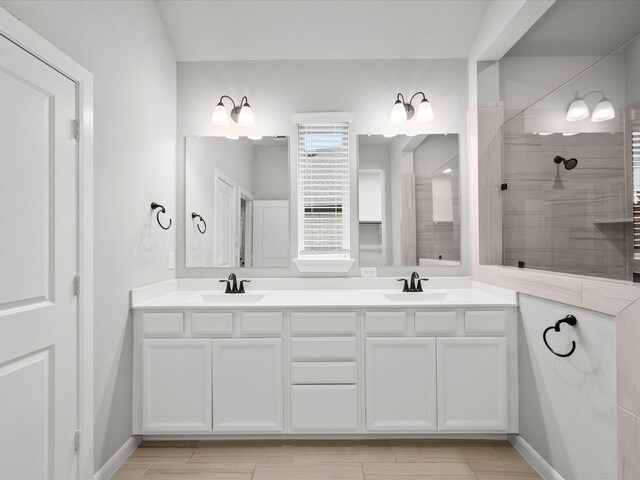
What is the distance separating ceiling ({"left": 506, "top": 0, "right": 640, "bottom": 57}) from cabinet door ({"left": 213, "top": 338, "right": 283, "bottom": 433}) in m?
2.78

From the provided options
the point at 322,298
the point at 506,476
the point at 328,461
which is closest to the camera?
the point at 506,476

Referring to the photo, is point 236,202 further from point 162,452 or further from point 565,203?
point 565,203

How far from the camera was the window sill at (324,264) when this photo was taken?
268 centimetres

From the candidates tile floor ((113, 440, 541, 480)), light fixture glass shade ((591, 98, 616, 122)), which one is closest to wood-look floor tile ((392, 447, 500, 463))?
tile floor ((113, 440, 541, 480))

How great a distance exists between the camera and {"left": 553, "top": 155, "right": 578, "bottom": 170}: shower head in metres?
2.17

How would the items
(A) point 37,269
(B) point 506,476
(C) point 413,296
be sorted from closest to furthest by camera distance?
1. (A) point 37,269
2. (B) point 506,476
3. (C) point 413,296

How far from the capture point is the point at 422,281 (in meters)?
2.73

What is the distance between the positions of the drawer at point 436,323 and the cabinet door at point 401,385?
0.05 meters

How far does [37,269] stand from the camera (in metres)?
1.45

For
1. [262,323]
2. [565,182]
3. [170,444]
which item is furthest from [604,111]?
[170,444]

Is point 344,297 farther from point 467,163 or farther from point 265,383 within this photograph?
point 467,163

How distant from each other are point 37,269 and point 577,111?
289cm

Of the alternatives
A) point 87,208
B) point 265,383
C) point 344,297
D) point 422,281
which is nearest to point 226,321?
A: point 265,383

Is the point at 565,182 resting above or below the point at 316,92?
below
